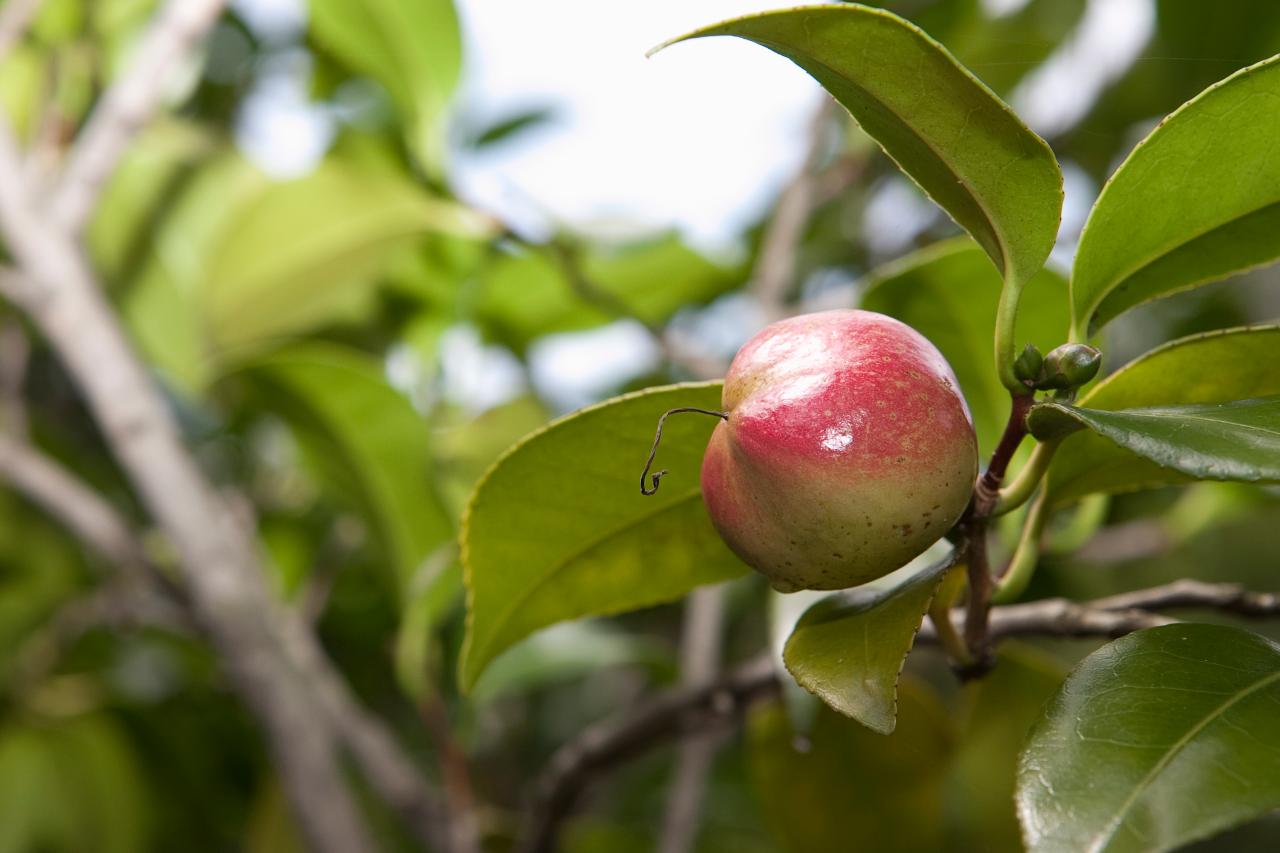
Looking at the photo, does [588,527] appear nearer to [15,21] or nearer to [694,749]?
[694,749]

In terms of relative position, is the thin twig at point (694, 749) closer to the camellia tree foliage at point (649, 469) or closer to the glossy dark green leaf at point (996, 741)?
the camellia tree foliage at point (649, 469)

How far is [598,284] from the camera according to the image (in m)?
1.03

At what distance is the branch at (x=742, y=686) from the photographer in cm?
47

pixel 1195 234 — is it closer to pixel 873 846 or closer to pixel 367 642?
pixel 873 846

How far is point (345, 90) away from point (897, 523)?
42.5 inches

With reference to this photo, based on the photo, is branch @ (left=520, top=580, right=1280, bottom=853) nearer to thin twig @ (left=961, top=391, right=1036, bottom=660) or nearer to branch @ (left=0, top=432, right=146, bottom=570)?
thin twig @ (left=961, top=391, right=1036, bottom=660)

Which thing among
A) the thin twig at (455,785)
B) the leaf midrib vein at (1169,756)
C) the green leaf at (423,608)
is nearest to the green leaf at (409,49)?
the green leaf at (423,608)

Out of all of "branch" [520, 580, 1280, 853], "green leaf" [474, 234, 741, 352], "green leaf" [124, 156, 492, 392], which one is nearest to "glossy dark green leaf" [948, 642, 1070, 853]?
"branch" [520, 580, 1280, 853]

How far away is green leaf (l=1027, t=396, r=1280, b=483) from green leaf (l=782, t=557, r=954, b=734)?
8 cm

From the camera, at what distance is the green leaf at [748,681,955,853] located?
0.88 meters

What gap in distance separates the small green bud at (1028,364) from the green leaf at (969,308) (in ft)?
0.55

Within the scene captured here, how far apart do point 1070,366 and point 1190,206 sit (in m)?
0.07

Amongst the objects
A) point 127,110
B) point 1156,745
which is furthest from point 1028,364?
point 127,110

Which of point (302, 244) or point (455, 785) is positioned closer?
point (455, 785)
